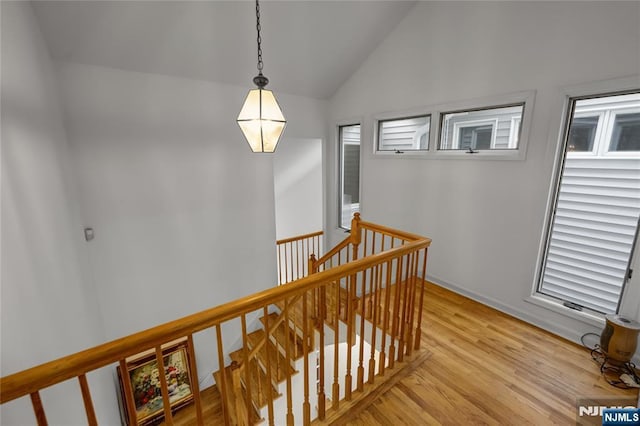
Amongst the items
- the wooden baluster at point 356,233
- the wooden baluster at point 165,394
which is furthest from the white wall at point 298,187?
the wooden baluster at point 165,394

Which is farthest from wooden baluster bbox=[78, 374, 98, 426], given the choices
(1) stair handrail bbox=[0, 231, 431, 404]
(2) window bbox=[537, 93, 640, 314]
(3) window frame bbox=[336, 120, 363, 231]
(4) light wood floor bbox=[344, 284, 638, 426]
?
(3) window frame bbox=[336, 120, 363, 231]

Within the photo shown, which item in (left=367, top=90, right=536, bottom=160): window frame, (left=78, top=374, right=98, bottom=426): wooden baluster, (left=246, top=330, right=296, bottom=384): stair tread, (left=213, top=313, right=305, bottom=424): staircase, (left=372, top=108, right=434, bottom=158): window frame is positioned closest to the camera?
(left=78, top=374, right=98, bottom=426): wooden baluster

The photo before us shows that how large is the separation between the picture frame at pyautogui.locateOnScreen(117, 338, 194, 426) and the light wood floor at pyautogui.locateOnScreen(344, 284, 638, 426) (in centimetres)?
236

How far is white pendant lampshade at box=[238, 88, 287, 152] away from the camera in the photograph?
1.82 metres

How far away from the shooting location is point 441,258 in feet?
11.3

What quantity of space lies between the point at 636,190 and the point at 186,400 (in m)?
5.01

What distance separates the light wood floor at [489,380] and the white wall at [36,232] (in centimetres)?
178

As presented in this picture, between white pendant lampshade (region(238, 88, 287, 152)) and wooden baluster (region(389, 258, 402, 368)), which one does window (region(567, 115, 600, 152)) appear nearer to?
wooden baluster (region(389, 258, 402, 368))

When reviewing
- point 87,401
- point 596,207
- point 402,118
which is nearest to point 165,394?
point 87,401

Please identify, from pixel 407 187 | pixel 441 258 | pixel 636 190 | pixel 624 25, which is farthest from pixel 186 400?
pixel 624 25

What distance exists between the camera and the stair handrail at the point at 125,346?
798mm

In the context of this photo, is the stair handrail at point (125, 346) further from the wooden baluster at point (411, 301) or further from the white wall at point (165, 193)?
the white wall at point (165, 193)

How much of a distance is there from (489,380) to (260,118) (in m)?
2.56

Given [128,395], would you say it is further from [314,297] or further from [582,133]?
[582,133]
